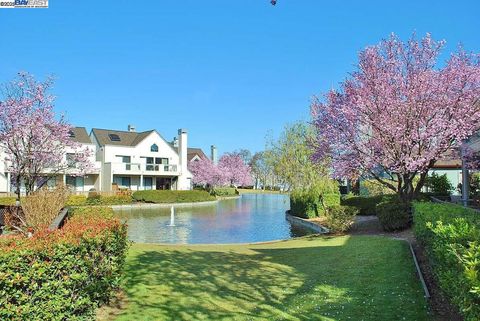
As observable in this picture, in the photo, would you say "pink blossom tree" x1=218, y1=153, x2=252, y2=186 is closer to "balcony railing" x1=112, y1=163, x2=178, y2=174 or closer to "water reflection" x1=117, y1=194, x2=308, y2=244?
"balcony railing" x1=112, y1=163, x2=178, y2=174

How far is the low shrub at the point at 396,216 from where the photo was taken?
15625mm

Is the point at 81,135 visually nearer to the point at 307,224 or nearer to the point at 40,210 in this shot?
the point at 307,224

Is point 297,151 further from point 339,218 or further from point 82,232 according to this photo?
point 82,232

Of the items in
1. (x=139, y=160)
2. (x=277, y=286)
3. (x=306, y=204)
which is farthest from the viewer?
(x=139, y=160)

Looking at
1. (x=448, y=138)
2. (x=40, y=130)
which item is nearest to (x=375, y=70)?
(x=448, y=138)

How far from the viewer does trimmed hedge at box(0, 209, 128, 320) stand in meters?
4.54

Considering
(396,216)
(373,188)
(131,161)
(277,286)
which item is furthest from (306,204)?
(131,161)

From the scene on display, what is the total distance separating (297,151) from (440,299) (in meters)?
22.1

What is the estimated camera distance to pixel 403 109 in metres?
15.0

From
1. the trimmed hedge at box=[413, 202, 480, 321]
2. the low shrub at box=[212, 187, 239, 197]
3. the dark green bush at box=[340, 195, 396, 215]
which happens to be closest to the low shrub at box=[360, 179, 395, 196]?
the dark green bush at box=[340, 195, 396, 215]

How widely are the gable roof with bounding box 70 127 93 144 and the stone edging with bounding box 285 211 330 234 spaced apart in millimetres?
31114

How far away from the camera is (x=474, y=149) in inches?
659

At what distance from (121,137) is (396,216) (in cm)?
4447

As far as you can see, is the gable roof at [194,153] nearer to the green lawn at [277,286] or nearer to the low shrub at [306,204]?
the low shrub at [306,204]
